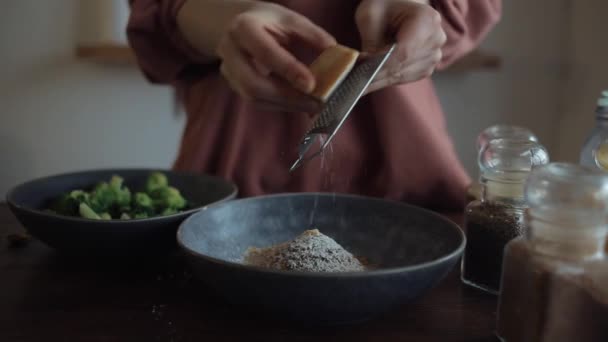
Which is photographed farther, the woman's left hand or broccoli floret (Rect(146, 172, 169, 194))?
broccoli floret (Rect(146, 172, 169, 194))

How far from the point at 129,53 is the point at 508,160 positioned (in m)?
1.45

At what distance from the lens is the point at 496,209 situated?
53 cm

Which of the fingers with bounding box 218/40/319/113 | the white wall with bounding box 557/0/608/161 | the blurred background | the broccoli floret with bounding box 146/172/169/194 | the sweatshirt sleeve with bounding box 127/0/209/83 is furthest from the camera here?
the blurred background

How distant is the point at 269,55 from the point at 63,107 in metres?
1.58

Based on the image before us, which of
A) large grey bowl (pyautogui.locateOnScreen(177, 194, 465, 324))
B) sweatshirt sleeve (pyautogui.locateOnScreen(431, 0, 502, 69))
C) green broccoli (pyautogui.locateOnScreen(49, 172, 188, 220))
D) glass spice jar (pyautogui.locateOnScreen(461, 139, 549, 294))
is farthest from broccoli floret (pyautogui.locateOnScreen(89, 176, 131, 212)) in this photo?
sweatshirt sleeve (pyautogui.locateOnScreen(431, 0, 502, 69))

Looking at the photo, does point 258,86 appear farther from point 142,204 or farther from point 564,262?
point 564,262

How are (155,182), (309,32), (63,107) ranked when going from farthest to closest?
(63,107) < (155,182) < (309,32)

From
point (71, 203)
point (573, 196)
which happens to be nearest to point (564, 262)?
point (573, 196)

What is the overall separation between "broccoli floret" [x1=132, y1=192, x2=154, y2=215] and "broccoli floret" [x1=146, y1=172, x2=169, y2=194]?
1.6 inches

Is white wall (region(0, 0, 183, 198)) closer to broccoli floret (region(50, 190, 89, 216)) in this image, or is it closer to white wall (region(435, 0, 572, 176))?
white wall (region(435, 0, 572, 176))

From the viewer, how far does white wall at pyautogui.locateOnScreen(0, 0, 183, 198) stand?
1.81 metres

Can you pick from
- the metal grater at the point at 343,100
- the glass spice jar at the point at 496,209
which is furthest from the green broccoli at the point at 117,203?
the glass spice jar at the point at 496,209

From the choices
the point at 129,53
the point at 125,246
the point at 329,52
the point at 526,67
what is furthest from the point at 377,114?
the point at 526,67

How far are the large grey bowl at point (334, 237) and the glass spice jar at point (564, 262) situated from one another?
7 cm
